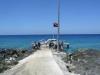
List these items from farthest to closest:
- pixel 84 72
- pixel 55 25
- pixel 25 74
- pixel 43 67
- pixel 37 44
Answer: pixel 37 44, pixel 55 25, pixel 84 72, pixel 43 67, pixel 25 74

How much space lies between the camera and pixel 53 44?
4956 centimetres

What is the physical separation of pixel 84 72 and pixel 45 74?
6658 millimetres

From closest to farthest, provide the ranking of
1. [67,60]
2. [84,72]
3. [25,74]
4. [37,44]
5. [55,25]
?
[25,74] → [84,72] → [67,60] → [55,25] → [37,44]

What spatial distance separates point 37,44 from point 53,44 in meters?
2.75

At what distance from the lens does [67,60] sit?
34188mm

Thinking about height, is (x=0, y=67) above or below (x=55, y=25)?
below

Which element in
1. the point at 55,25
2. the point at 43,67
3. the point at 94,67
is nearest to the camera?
the point at 43,67

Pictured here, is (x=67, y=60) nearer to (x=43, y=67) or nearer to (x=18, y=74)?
(x=43, y=67)

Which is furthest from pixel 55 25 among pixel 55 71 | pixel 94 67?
pixel 55 71

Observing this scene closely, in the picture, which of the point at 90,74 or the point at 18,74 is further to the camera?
the point at 90,74

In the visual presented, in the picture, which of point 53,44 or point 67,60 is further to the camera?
point 53,44

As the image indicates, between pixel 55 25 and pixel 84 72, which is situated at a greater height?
pixel 55 25

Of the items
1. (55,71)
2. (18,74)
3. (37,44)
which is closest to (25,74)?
(18,74)

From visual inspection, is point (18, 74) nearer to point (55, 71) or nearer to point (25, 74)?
point (25, 74)
